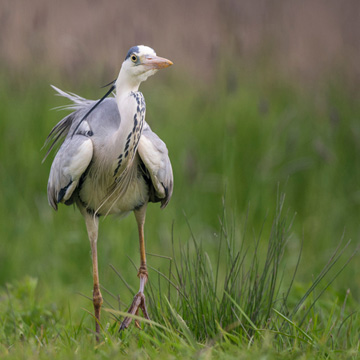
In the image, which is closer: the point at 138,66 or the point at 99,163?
the point at 138,66

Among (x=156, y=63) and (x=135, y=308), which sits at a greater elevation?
(x=156, y=63)

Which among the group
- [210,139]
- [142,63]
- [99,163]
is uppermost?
[142,63]

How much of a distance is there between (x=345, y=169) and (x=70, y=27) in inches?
161

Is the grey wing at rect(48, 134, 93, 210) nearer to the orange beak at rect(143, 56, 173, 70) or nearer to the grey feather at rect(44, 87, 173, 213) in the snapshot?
the grey feather at rect(44, 87, 173, 213)

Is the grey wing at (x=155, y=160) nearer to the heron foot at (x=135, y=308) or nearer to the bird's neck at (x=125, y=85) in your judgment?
the bird's neck at (x=125, y=85)

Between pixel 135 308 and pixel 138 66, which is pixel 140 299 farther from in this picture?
pixel 138 66

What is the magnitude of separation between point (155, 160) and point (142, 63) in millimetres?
471

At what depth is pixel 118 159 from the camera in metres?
3.29

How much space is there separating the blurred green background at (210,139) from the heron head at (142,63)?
71.4 inches

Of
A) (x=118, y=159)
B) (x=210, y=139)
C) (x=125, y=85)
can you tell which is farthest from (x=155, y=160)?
(x=210, y=139)

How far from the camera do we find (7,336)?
3734 mm

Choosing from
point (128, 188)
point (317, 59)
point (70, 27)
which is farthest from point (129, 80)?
point (70, 27)

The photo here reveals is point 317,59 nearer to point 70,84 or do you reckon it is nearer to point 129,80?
point 70,84

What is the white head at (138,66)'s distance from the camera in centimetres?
322
